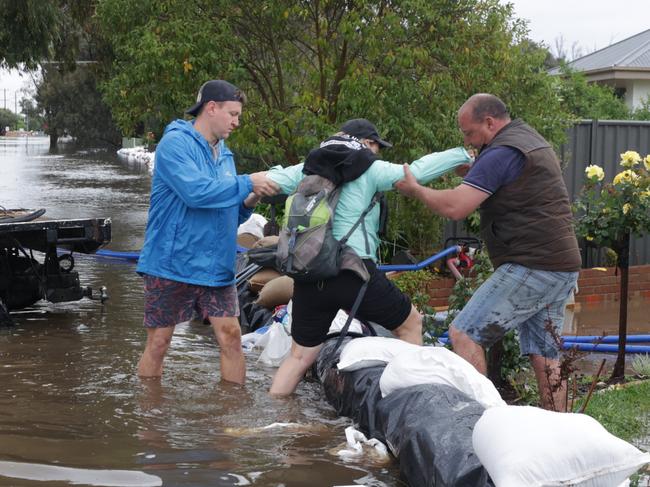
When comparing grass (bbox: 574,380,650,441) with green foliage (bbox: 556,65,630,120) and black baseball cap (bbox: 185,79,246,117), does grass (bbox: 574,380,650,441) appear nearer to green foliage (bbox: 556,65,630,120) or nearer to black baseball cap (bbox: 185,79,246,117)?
black baseball cap (bbox: 185,79,246,117)

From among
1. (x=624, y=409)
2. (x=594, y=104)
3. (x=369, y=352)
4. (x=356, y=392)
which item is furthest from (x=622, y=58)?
(x=356, y=392)

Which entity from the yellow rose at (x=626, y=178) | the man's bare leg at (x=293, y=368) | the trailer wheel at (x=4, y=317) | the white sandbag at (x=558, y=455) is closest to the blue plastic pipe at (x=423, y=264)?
the yellow rose at (x=626, y=178)

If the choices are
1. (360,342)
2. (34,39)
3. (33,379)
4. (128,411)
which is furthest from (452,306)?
(34,39)

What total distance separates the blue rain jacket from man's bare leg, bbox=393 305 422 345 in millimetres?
1113

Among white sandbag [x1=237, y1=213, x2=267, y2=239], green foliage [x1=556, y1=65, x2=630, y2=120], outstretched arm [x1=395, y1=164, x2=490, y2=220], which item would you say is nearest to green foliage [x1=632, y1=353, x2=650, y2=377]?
outstretched arm [x1=395, y1=164, x2=490, y2=220]

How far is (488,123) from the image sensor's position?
573cm

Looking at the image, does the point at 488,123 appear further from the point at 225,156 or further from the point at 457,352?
the point at 225,156

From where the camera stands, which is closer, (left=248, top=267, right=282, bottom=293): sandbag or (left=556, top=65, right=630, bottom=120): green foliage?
(left=248, top=267, right=282, bottom=293): sandbag

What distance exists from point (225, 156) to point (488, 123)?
5.87 feet

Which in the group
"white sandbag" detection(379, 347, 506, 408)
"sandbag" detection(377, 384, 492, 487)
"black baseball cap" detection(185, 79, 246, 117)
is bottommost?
"sandbag" detection(377, 384, 492, 487)

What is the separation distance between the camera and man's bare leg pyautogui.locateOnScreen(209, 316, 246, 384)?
6441 mm

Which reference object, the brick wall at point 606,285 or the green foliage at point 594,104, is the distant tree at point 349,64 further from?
the green foliage at point 594,104

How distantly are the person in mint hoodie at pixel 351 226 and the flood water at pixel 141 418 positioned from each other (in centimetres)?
54

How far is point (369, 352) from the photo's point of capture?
242 inches
